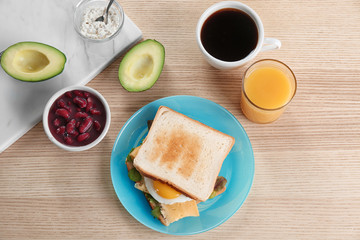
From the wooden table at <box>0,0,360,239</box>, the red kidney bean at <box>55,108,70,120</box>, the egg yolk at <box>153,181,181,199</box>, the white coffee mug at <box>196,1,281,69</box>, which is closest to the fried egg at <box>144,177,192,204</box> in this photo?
the egg yolk at <box>153,181,181,199</box>

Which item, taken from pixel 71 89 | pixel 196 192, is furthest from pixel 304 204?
pixel 71 89

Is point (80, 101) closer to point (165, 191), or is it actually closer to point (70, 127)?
point (70, 127)

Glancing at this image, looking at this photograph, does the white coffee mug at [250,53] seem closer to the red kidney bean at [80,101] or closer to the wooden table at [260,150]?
the wooden table at [260,150]

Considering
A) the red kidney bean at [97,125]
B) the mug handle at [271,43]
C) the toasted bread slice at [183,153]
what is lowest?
the toasted bread slice at [183,153]

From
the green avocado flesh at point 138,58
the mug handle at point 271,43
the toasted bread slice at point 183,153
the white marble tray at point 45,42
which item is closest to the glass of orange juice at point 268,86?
the mug handle at point 271,43

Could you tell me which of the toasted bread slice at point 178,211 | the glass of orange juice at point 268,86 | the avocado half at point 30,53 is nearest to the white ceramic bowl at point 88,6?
the avocado half at point 30,53

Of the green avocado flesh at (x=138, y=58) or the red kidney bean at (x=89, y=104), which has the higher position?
the green avocado flesh at (x=138, y=58)

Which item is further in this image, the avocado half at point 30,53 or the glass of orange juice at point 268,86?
the glass of orange juice at point 268,86

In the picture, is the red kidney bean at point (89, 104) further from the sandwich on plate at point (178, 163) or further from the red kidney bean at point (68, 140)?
the sandwich on plate at point (178, 163)

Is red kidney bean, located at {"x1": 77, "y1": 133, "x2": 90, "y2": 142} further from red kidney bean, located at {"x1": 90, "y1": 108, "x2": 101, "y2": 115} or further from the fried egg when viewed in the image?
the fried egg
